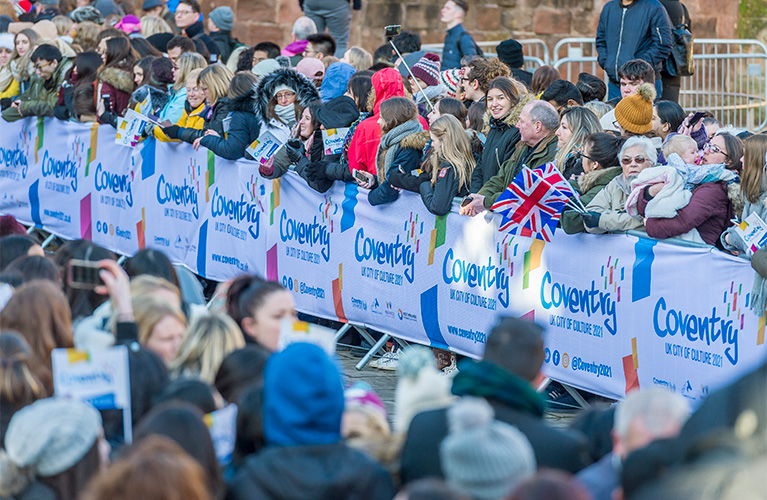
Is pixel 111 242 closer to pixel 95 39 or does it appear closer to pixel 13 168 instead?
pixel 13 168

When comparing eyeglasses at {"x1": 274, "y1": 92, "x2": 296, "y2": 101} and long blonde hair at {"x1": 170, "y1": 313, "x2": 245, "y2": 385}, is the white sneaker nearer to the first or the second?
eyeglasses at {"x1": 274, "y1": 92, "x2": 296, "y2": 101}

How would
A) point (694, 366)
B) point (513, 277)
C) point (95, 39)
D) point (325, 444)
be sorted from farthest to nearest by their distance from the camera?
point (95, 39) < point (513, 277) < point (694, 366) < point (325, 444)

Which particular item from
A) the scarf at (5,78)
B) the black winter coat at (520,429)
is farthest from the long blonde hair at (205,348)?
the scarf at (5,78)

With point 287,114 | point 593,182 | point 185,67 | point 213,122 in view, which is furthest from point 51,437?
point 185,67

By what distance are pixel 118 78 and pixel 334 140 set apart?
407 cm

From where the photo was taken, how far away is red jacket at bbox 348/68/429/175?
9273 millimetres

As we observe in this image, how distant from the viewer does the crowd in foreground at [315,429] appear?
10.9ft

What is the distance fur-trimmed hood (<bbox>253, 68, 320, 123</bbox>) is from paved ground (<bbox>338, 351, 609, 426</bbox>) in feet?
7.38

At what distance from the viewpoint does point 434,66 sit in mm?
11727

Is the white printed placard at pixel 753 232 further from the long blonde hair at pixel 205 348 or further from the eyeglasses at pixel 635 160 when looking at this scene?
the long blonde hair at pixel 205 348

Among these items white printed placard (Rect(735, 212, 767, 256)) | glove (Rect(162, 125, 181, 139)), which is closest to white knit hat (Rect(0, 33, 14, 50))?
glove (Rect(162, 125, 181, 139))

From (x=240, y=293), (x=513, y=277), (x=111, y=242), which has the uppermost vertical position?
(x=240, y=293)

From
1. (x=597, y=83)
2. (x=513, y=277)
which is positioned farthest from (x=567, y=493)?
(x=597, y=83)

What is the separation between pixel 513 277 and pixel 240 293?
2.83m
